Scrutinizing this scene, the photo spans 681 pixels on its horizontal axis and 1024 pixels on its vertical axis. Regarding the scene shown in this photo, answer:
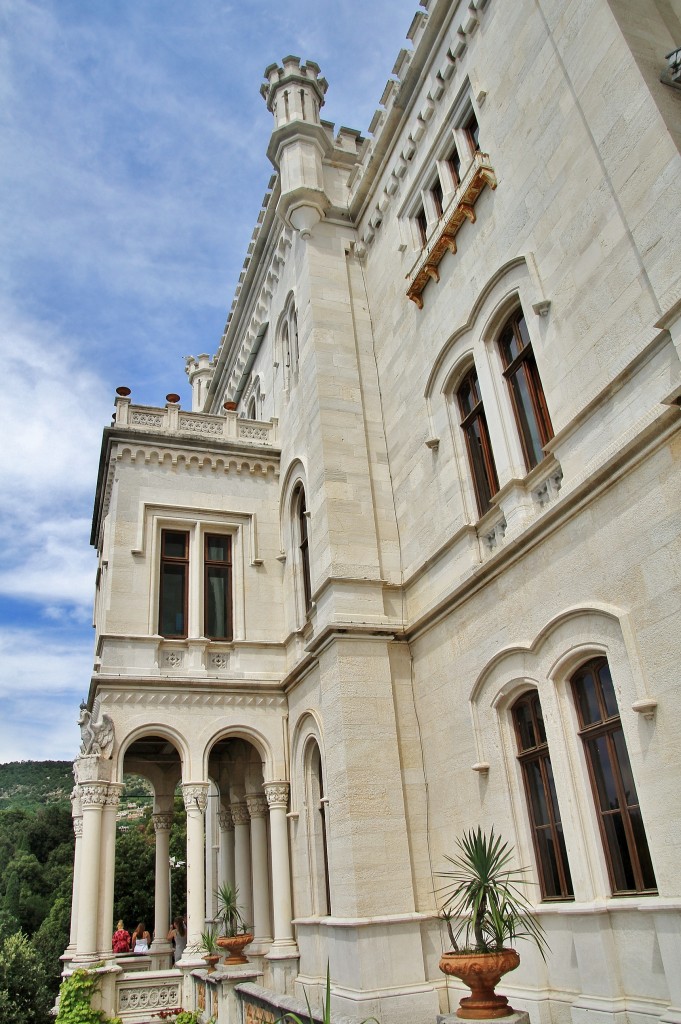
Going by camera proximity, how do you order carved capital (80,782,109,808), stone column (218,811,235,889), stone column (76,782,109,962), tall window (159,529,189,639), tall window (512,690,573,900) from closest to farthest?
tall window (512,690,573,900) < stone column (76,782,109,962) < carved capital (80,782,109,808) < tall window (159,529,189,639) < stone column (218,811,235,889)

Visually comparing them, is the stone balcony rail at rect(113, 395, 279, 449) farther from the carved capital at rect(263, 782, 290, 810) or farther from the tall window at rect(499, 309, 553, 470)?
the tall window at rect(499, 309, 553, 470)

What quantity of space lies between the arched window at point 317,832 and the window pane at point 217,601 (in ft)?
11.8

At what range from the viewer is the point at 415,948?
1155 centimetres

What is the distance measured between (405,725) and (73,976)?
23.4 ft

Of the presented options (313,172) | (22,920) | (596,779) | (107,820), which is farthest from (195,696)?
(22,920)

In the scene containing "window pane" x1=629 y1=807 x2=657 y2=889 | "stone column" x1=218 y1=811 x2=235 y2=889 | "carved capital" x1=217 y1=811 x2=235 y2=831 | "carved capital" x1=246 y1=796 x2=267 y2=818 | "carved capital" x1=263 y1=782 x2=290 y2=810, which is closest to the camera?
"window pane" x1=629 y1=807 x2=657 y2=889

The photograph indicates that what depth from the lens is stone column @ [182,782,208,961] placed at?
14.7 m

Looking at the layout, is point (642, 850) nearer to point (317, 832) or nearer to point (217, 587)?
point (317, 832)

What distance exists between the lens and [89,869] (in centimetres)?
1416

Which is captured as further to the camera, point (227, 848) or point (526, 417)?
point (227, 848)

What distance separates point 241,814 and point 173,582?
20.2 feet

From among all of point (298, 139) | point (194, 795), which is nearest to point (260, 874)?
point (194, 795)

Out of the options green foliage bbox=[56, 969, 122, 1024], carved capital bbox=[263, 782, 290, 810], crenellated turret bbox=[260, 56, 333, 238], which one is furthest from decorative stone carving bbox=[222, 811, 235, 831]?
crenellated turret bbox=[260, 56, 333, 238]

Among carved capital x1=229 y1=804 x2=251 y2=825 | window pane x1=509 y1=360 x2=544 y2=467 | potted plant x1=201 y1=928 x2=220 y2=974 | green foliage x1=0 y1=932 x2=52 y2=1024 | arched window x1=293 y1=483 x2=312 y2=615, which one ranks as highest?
arched window x1=293 y1=483 x2=312 y2=615
